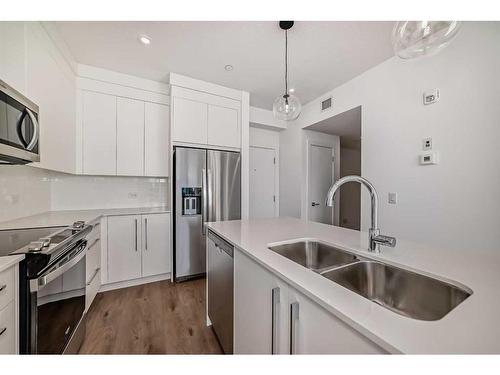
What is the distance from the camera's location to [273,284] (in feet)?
2.73

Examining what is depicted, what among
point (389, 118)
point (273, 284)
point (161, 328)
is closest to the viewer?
point (273, 284)

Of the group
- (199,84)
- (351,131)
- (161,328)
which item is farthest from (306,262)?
(351,131)

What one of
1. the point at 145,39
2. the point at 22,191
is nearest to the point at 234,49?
the point at 145,39

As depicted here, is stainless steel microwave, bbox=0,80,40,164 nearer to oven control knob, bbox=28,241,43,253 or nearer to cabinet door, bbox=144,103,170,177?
oven control knob, bbox=28,241,43,253

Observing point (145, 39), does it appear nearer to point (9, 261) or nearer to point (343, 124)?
point (9, 261)

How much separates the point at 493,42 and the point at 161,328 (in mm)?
3452

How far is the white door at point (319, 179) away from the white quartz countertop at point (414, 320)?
2.60 meters

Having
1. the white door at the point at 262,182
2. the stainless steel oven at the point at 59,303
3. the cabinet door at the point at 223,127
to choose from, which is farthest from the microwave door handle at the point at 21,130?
the white door at the point at 262,182

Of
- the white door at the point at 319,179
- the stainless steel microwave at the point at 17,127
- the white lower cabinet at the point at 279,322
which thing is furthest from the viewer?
the white door at the point at 319,179

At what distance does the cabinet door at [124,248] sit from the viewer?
7.55 feet

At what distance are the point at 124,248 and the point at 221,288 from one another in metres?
1.59

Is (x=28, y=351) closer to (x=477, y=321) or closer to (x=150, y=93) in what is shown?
(x=477, y=321)

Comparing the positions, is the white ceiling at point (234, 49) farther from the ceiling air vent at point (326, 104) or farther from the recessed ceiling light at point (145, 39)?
the ceiling air vent at point (326, 104)

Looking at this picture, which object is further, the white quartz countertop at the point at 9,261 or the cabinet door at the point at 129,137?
the cabinet door at the point at 129,137
